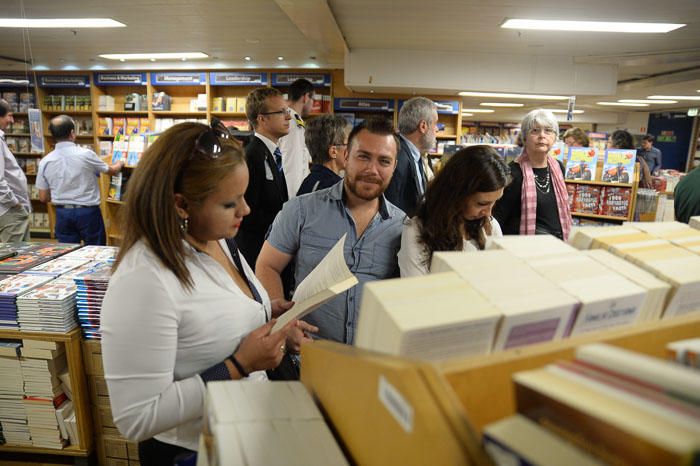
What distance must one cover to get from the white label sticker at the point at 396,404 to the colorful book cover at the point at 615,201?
5.72m

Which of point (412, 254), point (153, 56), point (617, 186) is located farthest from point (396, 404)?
point (153, 56)

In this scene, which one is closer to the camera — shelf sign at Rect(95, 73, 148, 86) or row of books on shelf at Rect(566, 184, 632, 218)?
row of books on shelf at Rect(566, 184, 632, 218)

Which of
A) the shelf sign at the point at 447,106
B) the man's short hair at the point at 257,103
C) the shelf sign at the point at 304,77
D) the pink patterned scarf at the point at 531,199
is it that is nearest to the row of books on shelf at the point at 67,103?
the shelf sign at the point at 304,77

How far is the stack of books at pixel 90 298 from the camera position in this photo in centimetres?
216

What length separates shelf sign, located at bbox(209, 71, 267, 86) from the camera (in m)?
8.09

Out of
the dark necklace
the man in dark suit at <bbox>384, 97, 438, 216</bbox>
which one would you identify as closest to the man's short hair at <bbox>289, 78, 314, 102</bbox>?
the man in dark suit at <bbox>384, 97, 438, 216</bbox>

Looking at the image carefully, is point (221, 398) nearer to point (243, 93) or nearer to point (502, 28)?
point (502, 28)

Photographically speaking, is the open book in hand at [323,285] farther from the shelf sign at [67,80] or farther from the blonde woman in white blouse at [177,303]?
the shelf sign at [67,80]

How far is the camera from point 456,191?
1.78 metres

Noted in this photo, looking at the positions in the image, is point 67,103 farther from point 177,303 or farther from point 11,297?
point 177,303

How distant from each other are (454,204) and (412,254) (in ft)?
0.90

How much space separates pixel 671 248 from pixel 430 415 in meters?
0.62

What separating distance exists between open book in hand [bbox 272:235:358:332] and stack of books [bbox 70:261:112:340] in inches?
52.6

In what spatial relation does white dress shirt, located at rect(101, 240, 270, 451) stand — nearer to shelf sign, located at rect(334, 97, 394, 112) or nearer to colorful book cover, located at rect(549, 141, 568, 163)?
colorful book cover, located at rect(549, 141, 568, 163)
